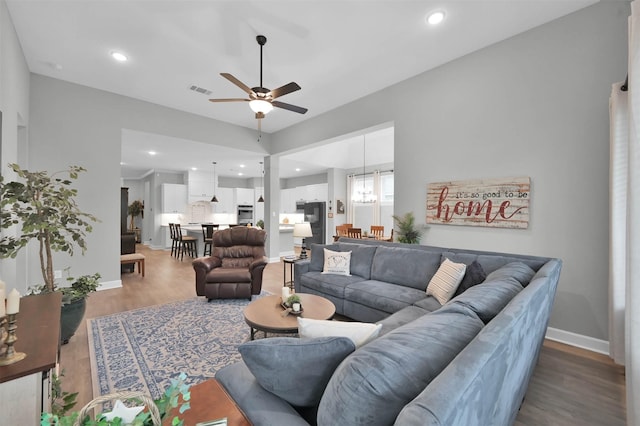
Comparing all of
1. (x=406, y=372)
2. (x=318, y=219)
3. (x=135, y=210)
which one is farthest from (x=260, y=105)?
(x=135, y=210)

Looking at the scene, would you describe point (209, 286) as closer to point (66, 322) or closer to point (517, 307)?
point (66, 322)

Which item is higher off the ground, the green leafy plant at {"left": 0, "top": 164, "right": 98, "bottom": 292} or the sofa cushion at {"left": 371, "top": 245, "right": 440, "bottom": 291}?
the green leafy plant at {"left": 0, "top": 164, "right": 98, "bottom": 292}

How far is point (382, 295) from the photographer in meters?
2.94

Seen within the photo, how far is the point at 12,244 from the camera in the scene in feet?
7.34

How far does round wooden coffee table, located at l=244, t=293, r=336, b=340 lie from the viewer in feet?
7.47

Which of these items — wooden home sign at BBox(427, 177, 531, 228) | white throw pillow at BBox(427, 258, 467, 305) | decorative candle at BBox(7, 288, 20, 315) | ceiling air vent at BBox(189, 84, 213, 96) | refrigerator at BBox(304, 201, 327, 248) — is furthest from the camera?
refrigerator at BBox(304, 201, 327, 248)

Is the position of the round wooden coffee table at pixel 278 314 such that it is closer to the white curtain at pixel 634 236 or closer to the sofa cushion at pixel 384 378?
the sofa cushion at pixel 384 378

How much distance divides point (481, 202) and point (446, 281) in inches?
57.0

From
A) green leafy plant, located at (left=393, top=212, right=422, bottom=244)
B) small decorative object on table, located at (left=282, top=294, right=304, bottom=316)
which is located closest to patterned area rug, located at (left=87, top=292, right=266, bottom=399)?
small decorative object on table, located at (left=282, top=294, right=304, bottom=316)

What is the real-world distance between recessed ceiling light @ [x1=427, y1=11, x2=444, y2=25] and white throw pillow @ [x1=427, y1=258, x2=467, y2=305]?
99.5 inches

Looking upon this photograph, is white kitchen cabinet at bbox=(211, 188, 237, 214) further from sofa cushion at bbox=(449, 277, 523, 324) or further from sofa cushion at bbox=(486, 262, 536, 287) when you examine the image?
sofa cushion at bbox=(449, 277, 523, 324)

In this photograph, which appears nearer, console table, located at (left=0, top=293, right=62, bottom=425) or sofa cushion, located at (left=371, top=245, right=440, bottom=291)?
console table, located at (left=0, top=293, right=62, bottom=425)

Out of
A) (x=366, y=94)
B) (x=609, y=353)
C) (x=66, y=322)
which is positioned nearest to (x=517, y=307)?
(x=609, y=353)

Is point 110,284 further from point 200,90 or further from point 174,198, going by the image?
point 174,198
